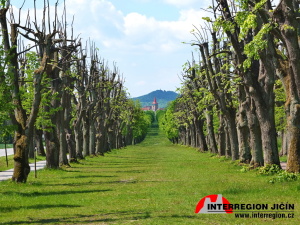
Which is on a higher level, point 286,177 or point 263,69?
point 263,69

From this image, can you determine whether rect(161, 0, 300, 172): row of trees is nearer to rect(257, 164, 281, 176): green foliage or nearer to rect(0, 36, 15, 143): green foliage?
rect(257, 164, 281, 176): green foliage

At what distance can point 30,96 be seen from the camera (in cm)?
3183

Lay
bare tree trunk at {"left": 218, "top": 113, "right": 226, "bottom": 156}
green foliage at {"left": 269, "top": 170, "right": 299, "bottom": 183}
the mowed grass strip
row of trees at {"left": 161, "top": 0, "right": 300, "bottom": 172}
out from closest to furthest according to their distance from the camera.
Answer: the mowed grass strip → row of trees at {"left": 161, "top": 0, "right": 300, "bottom": 172} → green foliage at {"left": 269, "top": 170, "right": 299, "bottom": 183} → bare tree trunk at {"left": 218, "top": 113, "right": 226, "bottom": 156}

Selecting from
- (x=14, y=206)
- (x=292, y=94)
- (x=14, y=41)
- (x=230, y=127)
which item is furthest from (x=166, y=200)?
(x=230, y=127)

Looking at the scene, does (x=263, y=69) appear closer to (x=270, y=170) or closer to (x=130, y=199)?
(x=270, y=170)

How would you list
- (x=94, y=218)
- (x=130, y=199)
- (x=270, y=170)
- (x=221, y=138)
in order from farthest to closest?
1. (x=221, y=138)
2. (x=270, y=170)
3. (x=130, y=199)
4. (x=94, y=218)

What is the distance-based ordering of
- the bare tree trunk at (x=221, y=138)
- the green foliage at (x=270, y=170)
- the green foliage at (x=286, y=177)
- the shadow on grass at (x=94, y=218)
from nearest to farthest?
the shadow on grass at (x=94, y=218), the green foliage at (x=286, y=177), the green foliage at (x=270, y=170), the bare tree trunk at (x=221, y=138)

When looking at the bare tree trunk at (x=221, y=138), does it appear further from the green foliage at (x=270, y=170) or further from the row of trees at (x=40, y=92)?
the green foliage at (x=270, y=170)

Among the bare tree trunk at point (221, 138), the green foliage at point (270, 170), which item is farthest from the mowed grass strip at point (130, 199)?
the bare tree trunk at point (221, 138)

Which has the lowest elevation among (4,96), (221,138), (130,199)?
(130,199)

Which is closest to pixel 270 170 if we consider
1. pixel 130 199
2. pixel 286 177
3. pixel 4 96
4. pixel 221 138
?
pixel 286 177

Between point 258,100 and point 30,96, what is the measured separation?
15.1 meters

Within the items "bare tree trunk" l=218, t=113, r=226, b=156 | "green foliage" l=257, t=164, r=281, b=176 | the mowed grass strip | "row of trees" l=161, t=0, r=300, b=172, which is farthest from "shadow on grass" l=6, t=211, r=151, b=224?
"bare tree trunk" l=218, t=113, r=226, b=156

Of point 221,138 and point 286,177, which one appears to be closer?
point 286,177
